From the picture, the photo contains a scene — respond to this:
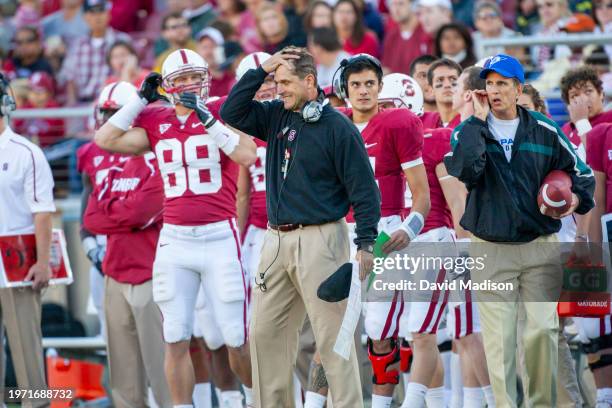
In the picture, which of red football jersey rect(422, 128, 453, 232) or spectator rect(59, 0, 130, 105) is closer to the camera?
red football jersey rect(422, 128, 453, 232)

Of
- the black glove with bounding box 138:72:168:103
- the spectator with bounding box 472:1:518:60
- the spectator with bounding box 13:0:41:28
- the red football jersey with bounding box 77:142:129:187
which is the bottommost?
the red football jersey with bounding box 77:142:129:187

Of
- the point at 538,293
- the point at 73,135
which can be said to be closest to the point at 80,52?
the point at 73,135

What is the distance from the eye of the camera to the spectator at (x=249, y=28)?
13398mm

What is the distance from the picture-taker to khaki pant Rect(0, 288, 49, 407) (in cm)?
862

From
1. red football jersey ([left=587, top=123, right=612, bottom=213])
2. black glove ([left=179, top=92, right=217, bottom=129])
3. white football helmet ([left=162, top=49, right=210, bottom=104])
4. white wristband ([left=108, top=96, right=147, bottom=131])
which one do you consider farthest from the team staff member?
red football jersey ([left=587, top=123, right=612, bottom=213])

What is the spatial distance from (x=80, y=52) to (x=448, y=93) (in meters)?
6.55

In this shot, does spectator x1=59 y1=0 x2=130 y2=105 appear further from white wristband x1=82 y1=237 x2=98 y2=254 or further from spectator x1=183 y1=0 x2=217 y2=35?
white wristband x1=82 y1=237 x2=98 y2=254

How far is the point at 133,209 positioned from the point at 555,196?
3.16m

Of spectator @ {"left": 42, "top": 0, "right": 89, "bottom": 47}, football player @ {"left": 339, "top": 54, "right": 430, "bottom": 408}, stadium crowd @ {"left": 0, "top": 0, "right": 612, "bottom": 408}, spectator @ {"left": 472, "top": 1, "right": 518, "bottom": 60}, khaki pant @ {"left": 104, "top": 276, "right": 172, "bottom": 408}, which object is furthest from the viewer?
spectator @ {"left": 42, "top": 0, "right": 89, "bottom": 47}

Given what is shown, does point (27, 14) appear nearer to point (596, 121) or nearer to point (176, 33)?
point (176, 33)

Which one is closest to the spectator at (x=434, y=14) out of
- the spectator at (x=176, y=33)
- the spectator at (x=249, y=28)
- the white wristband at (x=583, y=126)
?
the spectator at (x=249, y=28)

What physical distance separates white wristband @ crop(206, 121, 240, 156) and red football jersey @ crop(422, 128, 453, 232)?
129 centimetres

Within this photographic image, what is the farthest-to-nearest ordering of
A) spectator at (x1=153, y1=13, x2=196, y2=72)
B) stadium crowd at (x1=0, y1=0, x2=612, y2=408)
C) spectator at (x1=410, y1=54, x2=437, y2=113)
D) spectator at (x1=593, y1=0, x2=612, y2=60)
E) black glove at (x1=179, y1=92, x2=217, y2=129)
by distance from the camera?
spectator at (x1=153, y1=13, x2=196, y2=72) → spectator at (x1=593, y1=0, x2=612, y2=60) → spectator at (x1=410, y1=54, x2=437, y2=113) → stadium crowd at (x1=0, y1=0, x2=612, y2=408) → black glove at (x1=179, y1=92, x2=217, y2=129)

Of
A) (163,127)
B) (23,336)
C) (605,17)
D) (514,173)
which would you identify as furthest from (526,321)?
(605,17)
